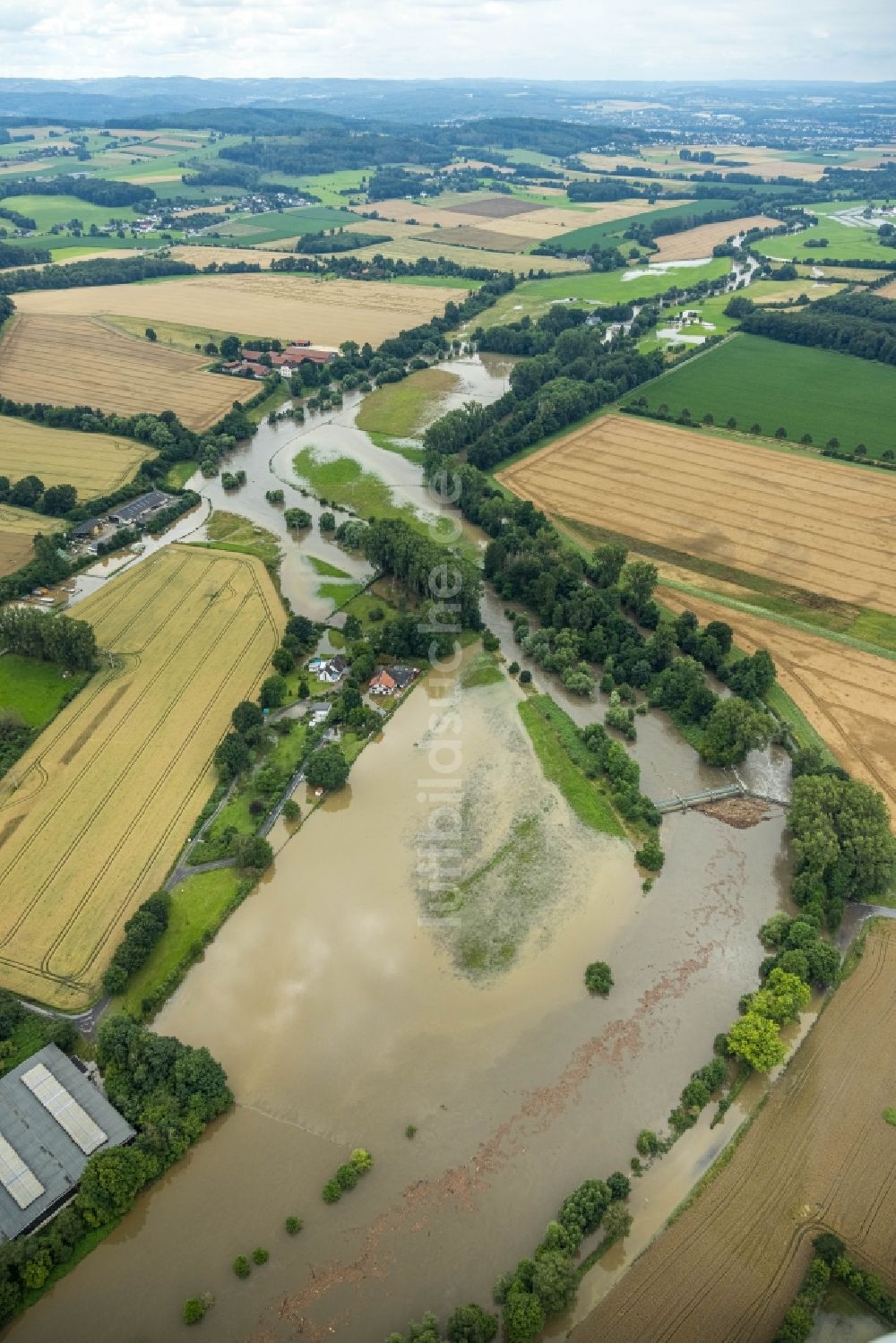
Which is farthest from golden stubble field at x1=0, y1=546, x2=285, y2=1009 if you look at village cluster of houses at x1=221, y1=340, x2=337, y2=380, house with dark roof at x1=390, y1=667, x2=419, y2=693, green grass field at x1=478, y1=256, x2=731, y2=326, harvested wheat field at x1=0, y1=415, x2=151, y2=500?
green grass field at x1=478, y1=256, x2=731, y2=326

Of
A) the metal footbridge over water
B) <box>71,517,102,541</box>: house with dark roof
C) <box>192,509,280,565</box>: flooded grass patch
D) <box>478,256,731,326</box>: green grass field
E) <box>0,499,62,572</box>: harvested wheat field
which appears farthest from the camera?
<box>478,256,731,326</box>: green grass field

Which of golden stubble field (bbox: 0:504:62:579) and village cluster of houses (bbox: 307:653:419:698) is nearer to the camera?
village cluster of houses (bbox: 307:653:419:698)

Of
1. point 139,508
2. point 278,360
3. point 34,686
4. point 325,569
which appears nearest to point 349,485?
point 325,569

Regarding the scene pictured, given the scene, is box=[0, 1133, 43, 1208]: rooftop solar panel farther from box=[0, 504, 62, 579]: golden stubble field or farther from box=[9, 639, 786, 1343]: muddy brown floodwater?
box=[0, 504, 62, 579]: golden stubble field

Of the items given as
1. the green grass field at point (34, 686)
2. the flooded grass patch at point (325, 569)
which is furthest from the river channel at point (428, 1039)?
the flooded grass patch at point (325, 569)

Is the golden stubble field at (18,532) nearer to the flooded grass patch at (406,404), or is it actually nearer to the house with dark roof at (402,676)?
the house with dark roof at (402,676)

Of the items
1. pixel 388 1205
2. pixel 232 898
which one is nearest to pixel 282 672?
pixel 232 898
